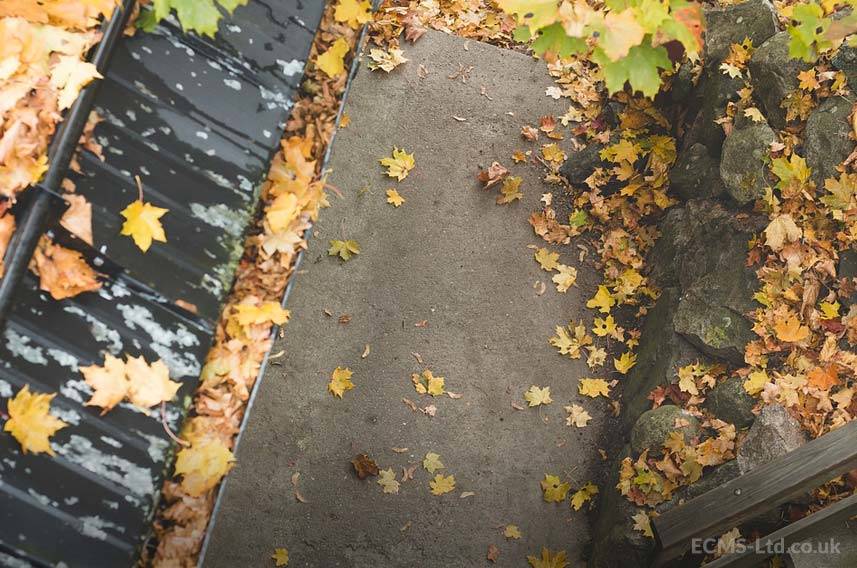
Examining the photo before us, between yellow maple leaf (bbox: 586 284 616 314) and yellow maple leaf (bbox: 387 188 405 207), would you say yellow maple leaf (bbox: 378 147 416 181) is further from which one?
yellow maple leaf (bbox: 586 284 616 314)

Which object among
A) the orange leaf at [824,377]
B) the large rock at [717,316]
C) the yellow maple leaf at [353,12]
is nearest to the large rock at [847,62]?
the large rock at [717,316]

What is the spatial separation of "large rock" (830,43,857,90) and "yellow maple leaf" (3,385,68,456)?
492 centimetres

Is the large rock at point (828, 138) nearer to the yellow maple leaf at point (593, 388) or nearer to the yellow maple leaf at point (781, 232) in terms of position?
the yellow maple leaf at point (781, 232)

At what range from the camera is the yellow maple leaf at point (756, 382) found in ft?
14.5

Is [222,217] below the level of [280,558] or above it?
above

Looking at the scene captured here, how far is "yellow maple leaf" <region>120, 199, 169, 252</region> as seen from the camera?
7.90 ft

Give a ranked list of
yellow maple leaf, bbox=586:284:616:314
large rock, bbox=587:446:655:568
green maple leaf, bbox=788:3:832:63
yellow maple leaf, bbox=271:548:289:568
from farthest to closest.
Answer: yellow maple leaf, bbox=586:284:616:314, yellow maple leaf, bbox=271:548:289:568, large rock, bbox=587:446:655:568, green maple leaf, bbox=788:3:832:63

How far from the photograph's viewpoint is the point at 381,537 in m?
4.73

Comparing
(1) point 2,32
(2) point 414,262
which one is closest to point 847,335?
(2) point 414,262

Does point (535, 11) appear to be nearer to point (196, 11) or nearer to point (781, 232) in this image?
point (196, 11)

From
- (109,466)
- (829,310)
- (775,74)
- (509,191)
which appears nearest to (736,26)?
(775,74)

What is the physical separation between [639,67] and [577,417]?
332 centimetres

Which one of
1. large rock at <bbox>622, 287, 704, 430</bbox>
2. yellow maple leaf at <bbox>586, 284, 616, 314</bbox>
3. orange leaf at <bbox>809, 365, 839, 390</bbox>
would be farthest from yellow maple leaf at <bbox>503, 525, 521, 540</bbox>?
orange leaf at <bbox>809, 365, 839, 390</bbox>

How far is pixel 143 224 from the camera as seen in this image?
2434mm
